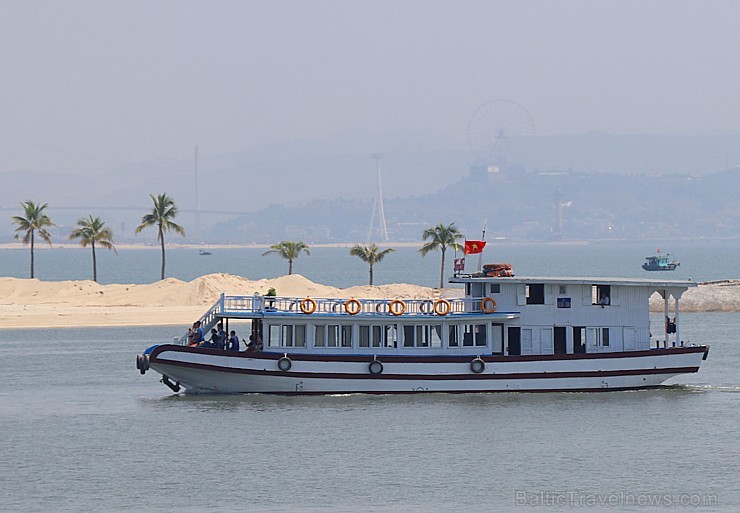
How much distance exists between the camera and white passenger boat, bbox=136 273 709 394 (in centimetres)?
5266

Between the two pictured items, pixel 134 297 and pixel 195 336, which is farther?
pixel 134 297

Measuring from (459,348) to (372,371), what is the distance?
401 centimetres

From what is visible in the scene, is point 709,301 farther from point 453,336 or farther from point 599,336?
point 453,336

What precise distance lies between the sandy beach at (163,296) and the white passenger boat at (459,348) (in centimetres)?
4102

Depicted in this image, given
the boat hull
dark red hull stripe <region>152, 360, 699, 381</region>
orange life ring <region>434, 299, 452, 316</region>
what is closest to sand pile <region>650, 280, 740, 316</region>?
the boat hull

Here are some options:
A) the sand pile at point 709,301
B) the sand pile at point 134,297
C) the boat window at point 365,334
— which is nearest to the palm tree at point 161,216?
the sand pile at point 134,297

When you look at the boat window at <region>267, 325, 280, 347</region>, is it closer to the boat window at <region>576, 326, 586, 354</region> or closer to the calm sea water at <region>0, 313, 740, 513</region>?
the calm sea water at <region>0, 313, 740, 513</region>

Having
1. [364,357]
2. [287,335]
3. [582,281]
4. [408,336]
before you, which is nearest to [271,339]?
[287,335]

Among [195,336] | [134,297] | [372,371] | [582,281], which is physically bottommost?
[372,371]

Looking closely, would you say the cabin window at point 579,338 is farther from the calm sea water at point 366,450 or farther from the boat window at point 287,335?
the boat window at point 287,335

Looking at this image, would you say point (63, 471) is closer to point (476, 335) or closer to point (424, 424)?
point (424, 424)

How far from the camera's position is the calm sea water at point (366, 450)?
36719mm

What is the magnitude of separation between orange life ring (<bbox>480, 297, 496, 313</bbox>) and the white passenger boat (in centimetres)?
4

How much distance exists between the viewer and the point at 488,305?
53.7 metres
